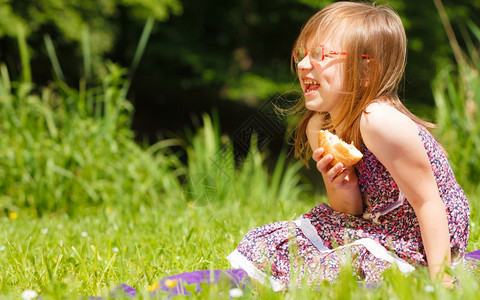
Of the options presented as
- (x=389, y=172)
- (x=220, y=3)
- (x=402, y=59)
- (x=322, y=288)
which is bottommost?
(x=220, y=3)

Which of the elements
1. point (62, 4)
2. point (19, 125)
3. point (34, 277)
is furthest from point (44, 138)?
point (62, 4)

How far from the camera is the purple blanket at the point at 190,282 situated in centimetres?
157

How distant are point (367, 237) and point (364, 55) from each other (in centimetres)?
61

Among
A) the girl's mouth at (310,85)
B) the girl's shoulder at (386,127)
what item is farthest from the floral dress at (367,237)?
the girl's mouth at (310,85)

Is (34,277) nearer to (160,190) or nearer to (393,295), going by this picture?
(393,295)

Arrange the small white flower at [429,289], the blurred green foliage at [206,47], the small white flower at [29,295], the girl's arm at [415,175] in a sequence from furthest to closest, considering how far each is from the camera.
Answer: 1. the blurred green foliage at [206,47]
2. the girl's arm at [415,175]
3. the small white flower at [29,295]
4. the small white flower at [429,289]

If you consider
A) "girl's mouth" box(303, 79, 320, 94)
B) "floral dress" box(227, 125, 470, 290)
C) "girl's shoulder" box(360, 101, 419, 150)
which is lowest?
"floral dress" box(227, 125, 470, 290)

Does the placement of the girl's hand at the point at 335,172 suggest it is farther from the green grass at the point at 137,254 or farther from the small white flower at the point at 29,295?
the small white flower at the point at 29,295

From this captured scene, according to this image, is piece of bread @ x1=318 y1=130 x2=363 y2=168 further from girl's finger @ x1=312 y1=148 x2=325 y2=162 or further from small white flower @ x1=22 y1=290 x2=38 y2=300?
small white flower @ x1=22 y1=290 x2=38 y2=300

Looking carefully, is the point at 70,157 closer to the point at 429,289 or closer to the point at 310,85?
the point at 310,85

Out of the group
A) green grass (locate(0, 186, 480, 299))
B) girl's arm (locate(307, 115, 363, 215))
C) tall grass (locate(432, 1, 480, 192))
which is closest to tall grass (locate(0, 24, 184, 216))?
green grass (locate(0, 186, 480, 299))

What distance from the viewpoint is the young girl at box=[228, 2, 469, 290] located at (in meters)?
1.70

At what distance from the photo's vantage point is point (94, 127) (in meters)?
4.27

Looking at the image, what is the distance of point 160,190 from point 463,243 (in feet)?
9.93
